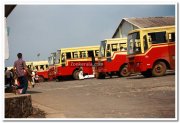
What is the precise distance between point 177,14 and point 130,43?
1129 cm

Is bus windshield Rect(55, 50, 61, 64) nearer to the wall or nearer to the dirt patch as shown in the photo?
the dirt patch

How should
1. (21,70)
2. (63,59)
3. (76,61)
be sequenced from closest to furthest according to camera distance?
(21,70), (76,61), (63,59)

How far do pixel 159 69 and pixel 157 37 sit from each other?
62.1 inches

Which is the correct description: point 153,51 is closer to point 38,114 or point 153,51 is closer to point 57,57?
point 57,57

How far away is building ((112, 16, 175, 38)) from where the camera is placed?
28852 mm

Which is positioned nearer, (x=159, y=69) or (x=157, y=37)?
(x=159, y=69)

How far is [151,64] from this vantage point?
18188 millimetres

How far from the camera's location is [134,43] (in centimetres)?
1873

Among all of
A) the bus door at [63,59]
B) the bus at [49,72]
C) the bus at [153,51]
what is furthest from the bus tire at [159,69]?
the bus at [49,72]

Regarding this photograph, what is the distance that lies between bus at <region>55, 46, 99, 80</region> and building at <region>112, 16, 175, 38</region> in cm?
640

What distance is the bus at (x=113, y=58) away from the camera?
22297mm

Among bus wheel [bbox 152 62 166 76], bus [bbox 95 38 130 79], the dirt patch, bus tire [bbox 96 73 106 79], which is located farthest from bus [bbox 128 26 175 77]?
the dirt patch

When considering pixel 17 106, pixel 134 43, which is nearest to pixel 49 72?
pixel 134 43
